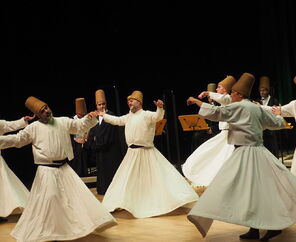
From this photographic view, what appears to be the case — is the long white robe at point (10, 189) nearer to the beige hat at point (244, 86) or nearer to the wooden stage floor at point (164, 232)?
the wooden stage floor at point (164, 232)

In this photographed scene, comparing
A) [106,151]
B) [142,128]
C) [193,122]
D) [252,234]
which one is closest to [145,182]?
[142,128]

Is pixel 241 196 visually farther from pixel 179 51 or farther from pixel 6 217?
pixel 179 51

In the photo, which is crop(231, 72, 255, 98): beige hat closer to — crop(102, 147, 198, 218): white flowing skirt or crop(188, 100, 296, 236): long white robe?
crop(188, 100, 296, 236): long white robe

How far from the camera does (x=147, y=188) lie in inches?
265

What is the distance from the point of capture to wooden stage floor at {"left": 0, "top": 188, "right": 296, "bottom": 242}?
5.16 m

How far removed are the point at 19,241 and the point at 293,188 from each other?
2.57m

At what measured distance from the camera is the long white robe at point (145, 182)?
21.5ft

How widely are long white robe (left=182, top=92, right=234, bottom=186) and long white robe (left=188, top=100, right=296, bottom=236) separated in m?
2.58

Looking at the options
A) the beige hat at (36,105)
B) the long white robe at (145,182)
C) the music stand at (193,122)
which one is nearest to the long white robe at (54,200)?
the beige hat at (36,105)

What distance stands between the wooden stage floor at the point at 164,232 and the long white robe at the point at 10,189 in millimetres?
226

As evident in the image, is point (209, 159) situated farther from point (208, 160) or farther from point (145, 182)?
point (145, 182)

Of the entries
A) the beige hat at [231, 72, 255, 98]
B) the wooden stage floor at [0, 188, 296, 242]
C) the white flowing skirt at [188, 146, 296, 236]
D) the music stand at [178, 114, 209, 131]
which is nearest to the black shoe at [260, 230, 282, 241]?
the wooden stage floor at [0, 188, 296, 242]

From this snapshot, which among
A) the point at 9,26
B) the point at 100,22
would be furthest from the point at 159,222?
the point at 100,22

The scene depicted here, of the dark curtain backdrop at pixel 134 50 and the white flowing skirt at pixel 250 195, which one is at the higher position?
the dark curtain backdrop at pixel 134 50
